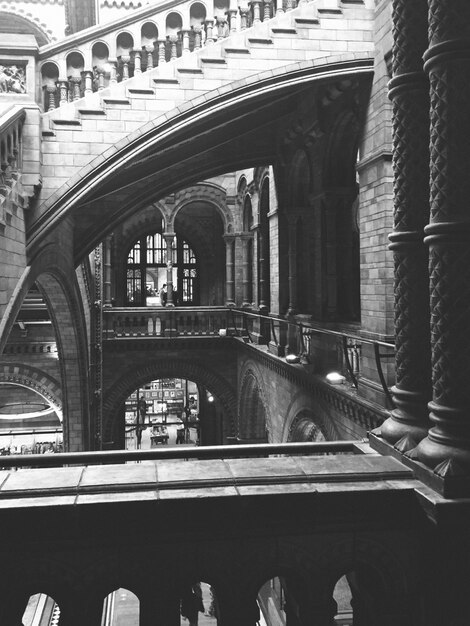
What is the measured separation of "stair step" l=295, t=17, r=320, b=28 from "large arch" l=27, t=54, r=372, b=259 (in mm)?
499

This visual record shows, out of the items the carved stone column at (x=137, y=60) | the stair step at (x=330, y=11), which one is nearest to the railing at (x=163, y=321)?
the carved stone column at (x=137, y=60)

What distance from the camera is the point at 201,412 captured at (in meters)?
26.6

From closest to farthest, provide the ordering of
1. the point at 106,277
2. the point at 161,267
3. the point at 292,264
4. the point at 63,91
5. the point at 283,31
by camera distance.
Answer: the point at 63,91 < the point at 283,31 < the point at 292,264 < the point at 106,277 < the point at 161,267

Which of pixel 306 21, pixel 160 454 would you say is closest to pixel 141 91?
pixel 306 21

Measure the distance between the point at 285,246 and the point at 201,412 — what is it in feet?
45.7

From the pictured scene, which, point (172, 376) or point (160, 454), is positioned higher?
point (160, 454)

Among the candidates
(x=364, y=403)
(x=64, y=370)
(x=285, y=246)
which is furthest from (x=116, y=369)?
(x=364, y=403)

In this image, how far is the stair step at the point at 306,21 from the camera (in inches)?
322

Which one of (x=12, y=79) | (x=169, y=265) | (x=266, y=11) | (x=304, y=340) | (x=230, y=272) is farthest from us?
(x=169, y=265)

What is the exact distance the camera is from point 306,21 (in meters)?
8.20

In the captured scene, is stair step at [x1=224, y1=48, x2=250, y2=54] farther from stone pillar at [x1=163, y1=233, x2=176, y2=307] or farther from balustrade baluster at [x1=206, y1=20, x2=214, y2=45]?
stone pillar at [x1=163, y1=233, x2=176, y2=307]

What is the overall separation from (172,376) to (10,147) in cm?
1333

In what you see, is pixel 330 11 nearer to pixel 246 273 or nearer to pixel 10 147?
pixel 10 147

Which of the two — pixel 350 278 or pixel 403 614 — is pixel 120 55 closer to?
pixel 350 278
